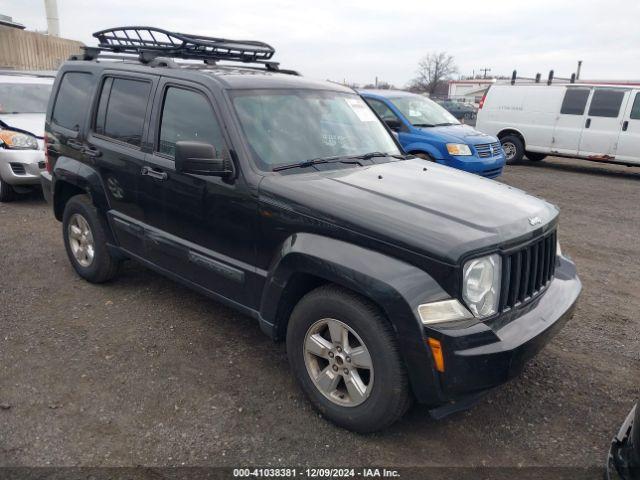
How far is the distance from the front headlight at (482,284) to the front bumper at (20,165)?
6.76 metres

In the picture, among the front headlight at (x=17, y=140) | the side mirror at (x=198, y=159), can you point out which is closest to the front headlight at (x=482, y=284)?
the side mirror at (x=198, y=159)

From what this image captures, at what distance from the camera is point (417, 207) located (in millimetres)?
2820

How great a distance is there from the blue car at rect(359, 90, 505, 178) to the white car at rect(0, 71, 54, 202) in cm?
492

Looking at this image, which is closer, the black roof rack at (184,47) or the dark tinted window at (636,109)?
the black roof rack at (184,47)

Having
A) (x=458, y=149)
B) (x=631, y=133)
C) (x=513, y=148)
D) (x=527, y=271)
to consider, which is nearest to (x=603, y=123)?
(x=631, y=133)

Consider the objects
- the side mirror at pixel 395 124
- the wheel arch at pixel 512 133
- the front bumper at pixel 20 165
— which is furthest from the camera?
the wheel arch at pixel 512 133

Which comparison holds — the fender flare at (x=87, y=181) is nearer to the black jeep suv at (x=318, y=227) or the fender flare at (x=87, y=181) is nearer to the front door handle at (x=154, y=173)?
the black jeep suv at (x=318, y=227)

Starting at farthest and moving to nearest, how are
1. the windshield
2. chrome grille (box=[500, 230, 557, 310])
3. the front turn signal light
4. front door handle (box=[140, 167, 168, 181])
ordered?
the windshield < front door handle (box=[140, 167, 168, 181]) < chrome grille (box=[500, 230, 557, 310]) < the front turn signal light

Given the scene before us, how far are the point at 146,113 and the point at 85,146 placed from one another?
2.89 feet

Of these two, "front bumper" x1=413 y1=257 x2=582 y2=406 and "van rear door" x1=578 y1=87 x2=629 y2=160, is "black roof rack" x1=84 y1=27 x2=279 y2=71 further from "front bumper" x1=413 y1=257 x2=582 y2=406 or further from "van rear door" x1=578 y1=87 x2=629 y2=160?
"van rear door" x1=578 y1=87 x2=629 y2=160

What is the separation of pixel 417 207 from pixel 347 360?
91 cm

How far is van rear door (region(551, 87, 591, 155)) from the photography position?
1201 cm

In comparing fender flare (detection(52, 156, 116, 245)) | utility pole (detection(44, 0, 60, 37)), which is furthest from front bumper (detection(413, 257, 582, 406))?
utility pole (detection(44, 0, 60, 37))

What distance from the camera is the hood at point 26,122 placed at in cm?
751
